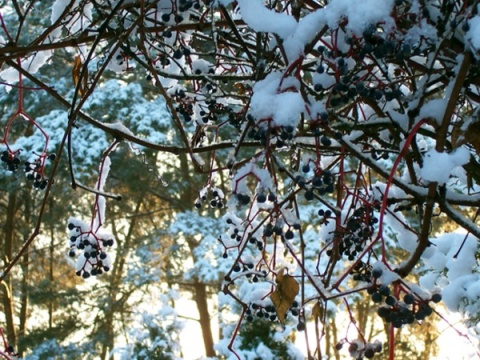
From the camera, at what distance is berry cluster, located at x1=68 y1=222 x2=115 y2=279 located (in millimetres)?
1530

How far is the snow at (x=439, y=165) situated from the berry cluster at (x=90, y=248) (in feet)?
3.09

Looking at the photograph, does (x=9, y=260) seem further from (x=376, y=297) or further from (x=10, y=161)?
(x=376, y=297)

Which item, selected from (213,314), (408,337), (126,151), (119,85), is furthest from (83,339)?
(408,337)

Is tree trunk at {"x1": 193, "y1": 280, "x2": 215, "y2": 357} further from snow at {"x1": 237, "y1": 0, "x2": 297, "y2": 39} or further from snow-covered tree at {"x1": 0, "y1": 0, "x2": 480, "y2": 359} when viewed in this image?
snow at {"x1": 237, "y1": 0, "x2": 297, "y2": 39}

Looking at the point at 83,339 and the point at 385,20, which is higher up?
the point at 83,339

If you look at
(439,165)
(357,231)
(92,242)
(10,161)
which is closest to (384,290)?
(439,165)

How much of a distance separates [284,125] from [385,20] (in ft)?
0.69

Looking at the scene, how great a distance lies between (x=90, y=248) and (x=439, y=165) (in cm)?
100

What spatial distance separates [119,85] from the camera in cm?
762

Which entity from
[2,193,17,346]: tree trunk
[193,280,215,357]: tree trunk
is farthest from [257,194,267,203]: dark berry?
[2,193,17,346]: tree trunk

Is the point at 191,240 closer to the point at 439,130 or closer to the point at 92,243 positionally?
the point at 92,243

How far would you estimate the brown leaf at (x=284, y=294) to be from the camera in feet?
3.43

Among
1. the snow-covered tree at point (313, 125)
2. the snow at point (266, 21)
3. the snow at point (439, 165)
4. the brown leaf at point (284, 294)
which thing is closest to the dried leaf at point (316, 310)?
the snow-covered tree at point (313, 125)

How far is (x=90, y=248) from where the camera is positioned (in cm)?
156
